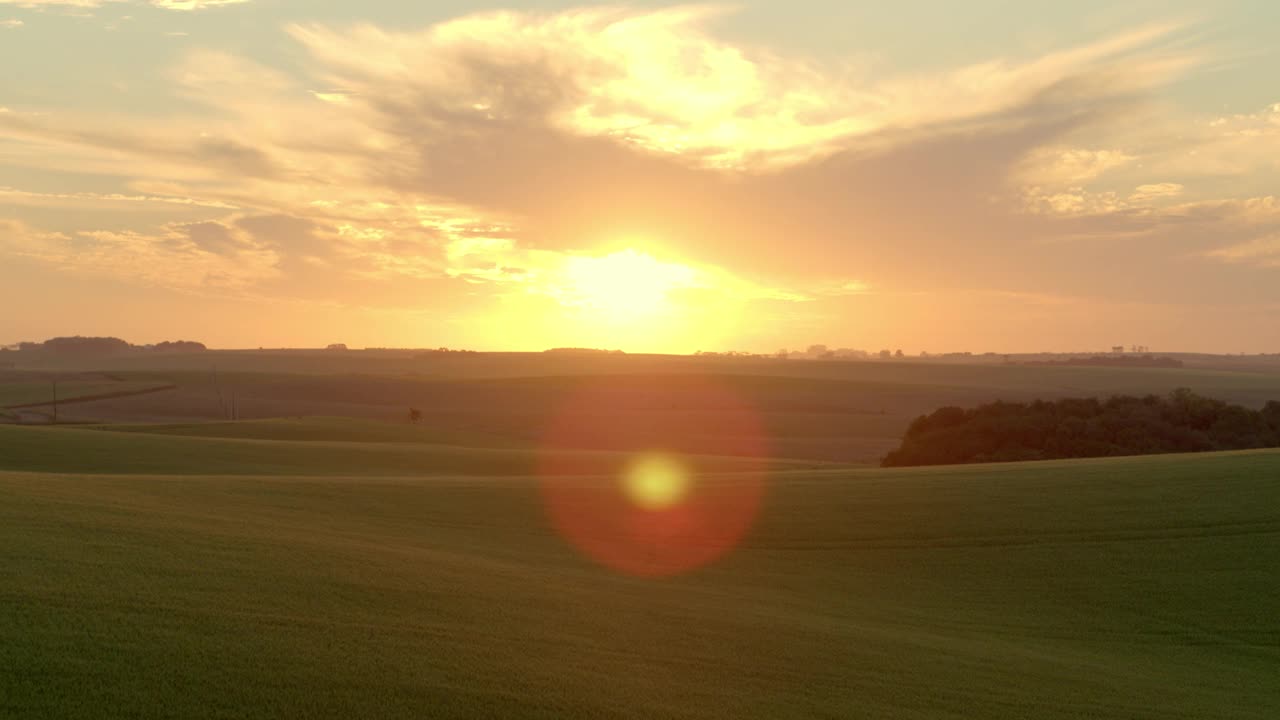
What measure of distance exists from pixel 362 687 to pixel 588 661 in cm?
243

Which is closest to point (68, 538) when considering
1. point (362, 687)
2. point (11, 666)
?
point (11, 666)

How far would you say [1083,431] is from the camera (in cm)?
4709

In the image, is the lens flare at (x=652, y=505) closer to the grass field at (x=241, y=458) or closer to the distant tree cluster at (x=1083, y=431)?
the grass field at (x=241, y=458)

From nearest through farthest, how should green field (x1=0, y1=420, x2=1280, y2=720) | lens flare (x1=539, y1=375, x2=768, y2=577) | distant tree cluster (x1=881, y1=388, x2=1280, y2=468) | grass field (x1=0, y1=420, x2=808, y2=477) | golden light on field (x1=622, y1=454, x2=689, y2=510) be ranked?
green field (x1=0, y1=420, x2=1280, y2=720) < lens flare (x1=539, y1=375, x2=768, y2=577) < golden light on field (x1=622, y1=454, x2=689, y2=510) < grass field (x1=0, y1=420, x2=808, y2=477) < distant tree cluster (x1=881, y1=388, x2=1280, y2=468)

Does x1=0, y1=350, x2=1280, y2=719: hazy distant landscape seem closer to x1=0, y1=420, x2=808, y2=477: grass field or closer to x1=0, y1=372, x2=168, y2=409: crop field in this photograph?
x1=0, y1=420, x2=808, y2=477: grass field

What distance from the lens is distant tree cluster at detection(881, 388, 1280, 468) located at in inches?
1825

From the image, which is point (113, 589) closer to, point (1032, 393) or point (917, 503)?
point (917, 503)

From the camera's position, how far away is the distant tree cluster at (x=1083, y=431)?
152 feet

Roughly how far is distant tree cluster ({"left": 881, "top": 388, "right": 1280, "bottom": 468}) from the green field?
22608 mm

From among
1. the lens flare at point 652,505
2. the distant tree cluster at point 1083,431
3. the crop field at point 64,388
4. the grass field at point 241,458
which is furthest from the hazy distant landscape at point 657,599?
the crop field at point 64,388

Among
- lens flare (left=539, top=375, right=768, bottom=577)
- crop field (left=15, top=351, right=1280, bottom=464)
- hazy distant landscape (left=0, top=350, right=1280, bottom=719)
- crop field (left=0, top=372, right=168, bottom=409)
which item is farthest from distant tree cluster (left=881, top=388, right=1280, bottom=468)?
crop field (left=0, top=372, right=168, bottom=409)

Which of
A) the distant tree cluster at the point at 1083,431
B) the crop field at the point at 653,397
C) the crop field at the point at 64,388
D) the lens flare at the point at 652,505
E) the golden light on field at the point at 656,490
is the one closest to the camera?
the lens flare at the point at 652,505

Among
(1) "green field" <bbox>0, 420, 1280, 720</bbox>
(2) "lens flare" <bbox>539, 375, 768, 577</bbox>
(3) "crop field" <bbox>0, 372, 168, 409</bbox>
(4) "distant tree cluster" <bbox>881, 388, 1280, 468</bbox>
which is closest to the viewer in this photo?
(1) "green field" <bbox>0, 420, 1280, 720</bbox>

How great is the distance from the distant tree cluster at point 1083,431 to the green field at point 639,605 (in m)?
22.6
